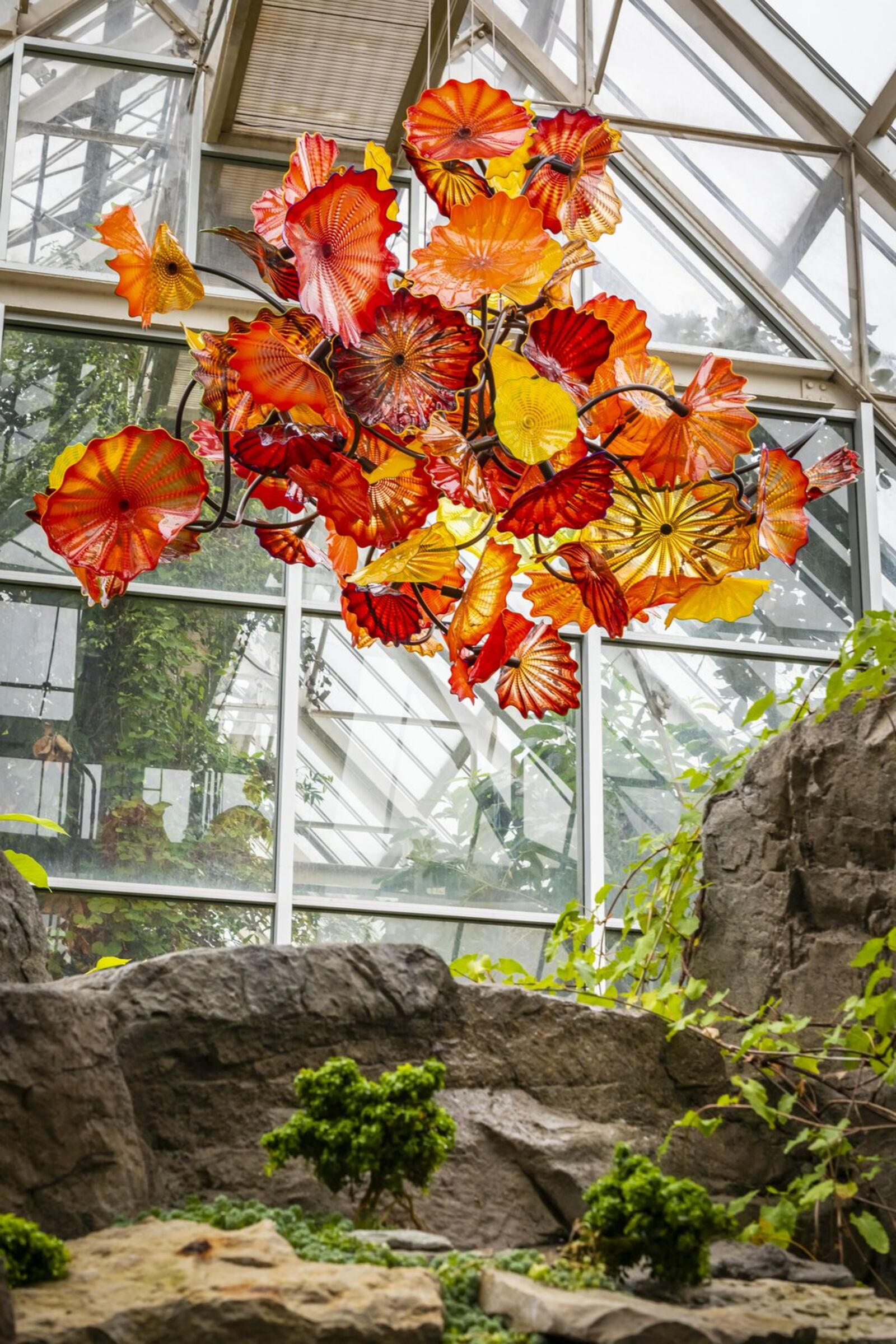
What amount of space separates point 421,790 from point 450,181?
3.88 meters

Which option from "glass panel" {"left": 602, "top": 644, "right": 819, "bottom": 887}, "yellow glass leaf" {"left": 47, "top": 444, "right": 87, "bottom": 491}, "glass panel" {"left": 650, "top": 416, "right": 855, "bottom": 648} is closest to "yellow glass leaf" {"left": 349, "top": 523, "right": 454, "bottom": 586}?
"yellow glass leaf" {"left": 47, "top": 444, "right": 87, "bottom": 491}

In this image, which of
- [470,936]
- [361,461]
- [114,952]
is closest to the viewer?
[361,461]

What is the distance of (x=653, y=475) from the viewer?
2957 mm

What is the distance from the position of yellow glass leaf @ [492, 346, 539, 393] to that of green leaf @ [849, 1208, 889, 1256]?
5.53 feet

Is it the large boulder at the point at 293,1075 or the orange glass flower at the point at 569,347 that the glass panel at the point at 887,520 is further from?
the orange glass flower at the point at 569,347

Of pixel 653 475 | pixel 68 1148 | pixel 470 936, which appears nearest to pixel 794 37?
pixel 470 936

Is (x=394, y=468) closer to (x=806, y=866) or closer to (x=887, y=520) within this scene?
(x=806, y=866)

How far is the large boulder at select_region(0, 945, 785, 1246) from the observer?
2604mm

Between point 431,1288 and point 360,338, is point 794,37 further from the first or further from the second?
point 431,1288

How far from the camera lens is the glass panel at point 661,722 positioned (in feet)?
22.4

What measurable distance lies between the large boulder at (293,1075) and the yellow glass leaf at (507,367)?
1207 mm

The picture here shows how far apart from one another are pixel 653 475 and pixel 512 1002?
114 cm

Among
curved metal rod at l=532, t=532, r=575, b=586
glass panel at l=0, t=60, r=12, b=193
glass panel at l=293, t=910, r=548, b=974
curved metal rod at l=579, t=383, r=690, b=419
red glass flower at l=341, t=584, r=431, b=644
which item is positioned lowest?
glass panel at l=293, t=910, r=548, b=974

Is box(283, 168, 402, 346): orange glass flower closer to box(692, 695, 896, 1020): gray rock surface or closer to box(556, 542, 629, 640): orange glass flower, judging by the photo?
box(556, 542, 629, 640): orange glass flower
